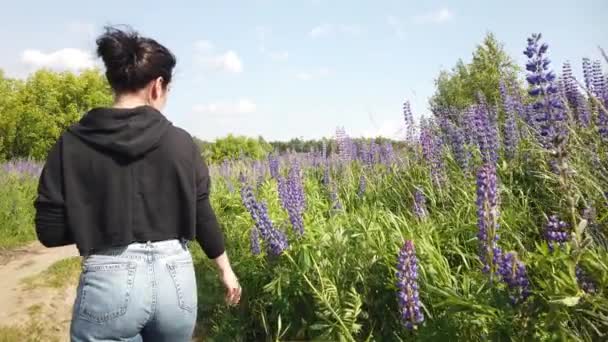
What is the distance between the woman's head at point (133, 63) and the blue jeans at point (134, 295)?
2.36ft

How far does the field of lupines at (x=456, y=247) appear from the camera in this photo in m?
2.41

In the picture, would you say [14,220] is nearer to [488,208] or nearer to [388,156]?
[388,156]

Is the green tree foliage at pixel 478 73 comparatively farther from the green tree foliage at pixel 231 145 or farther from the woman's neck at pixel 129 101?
the woman's neck at pixel 129 101

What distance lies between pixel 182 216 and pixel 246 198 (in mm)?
1577

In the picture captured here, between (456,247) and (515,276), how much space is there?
1334mm

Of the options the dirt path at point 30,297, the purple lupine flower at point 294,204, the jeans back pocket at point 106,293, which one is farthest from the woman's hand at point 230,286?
the dirt path at point 30,297

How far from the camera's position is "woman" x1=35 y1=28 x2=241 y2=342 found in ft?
7.06

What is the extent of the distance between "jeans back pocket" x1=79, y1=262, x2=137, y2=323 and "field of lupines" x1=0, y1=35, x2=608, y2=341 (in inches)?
52.1

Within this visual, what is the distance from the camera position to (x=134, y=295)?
2.13 m

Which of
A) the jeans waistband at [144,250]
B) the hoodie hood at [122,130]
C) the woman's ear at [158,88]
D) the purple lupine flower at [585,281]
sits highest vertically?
the woman's ear at [158,88]

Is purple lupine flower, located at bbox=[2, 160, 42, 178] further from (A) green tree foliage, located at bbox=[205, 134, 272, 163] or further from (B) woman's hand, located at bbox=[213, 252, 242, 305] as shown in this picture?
(B) woman's hand, located at bbox=[213, 252, 242, 305]

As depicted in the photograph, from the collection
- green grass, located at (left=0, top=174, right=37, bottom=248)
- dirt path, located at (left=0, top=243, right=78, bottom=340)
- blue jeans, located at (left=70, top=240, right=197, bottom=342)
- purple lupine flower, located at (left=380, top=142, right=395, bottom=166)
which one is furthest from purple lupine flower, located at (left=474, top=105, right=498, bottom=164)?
green grass, located at (left=0, top=174, right=37, bottom=248)

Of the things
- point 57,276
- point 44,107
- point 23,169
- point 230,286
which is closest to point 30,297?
point 57,276

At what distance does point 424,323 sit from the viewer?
278 cm
